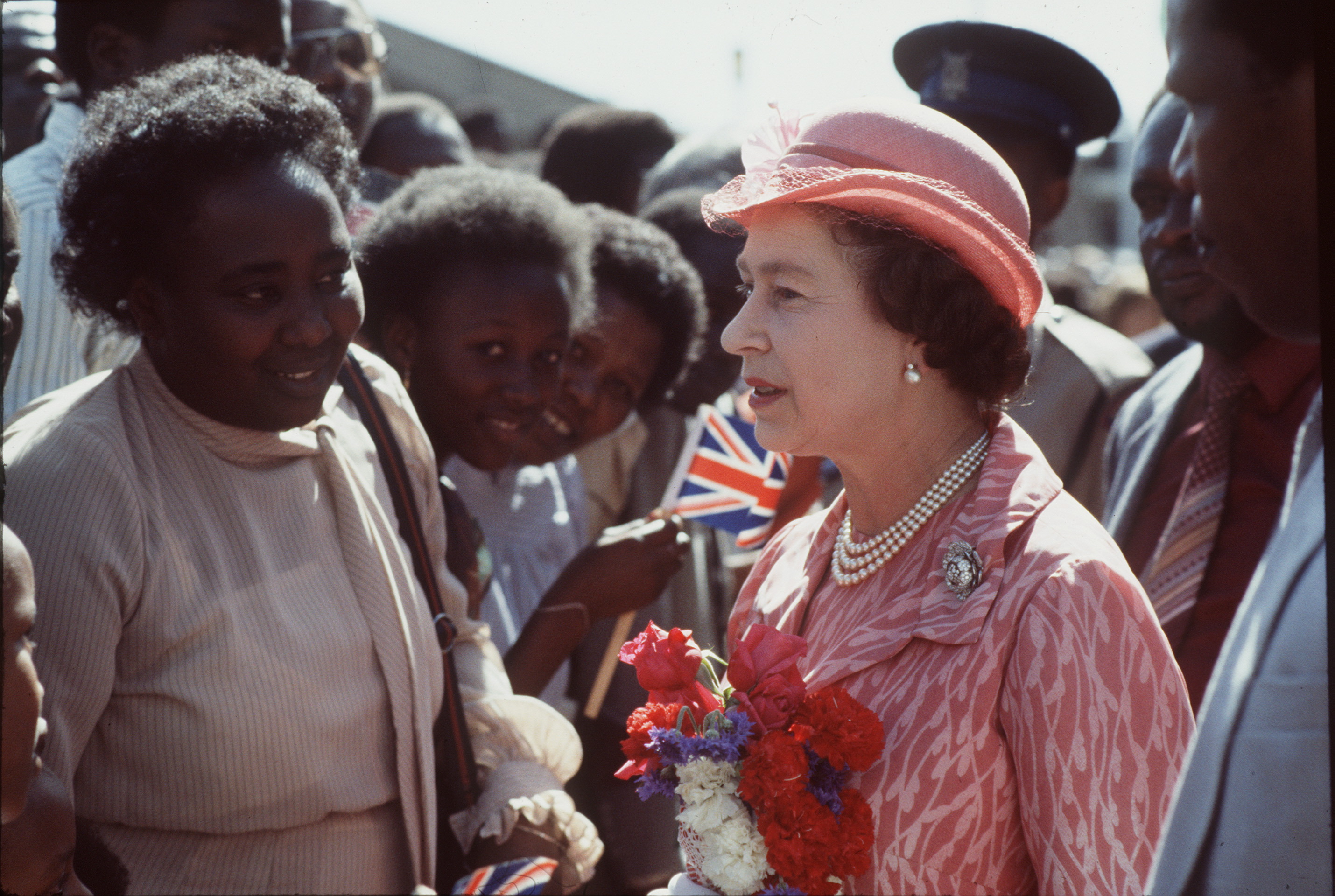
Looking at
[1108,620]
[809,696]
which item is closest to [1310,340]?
[1108,620]

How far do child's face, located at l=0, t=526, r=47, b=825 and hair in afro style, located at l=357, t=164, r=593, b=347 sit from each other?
2.39 m

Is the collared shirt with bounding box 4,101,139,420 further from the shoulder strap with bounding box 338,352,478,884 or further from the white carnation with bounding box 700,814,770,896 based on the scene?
the white carnation with bounding box 700,814,770,896

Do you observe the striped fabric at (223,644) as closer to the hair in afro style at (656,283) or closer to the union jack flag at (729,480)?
the union jack flag at (729,480)

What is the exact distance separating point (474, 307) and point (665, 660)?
1.98 metres

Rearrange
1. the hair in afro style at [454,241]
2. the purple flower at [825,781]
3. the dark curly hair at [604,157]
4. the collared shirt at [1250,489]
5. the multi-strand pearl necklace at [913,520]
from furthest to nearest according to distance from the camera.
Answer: the dark curly hair at [604,157]
the hair in afro style at [454,241]
the collared shirt at [1250,489]
the multi-strand pearl necklace at [913,520]
the purple flower at [825,781]

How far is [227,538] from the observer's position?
245 centimetres

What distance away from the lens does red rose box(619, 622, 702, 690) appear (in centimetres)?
216

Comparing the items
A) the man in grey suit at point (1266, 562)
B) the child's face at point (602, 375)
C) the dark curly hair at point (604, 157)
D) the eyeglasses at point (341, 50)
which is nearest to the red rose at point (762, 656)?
the man in grey suit at point (1266, 562)

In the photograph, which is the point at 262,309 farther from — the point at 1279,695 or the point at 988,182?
the point at 1279,695

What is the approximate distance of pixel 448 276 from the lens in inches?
154

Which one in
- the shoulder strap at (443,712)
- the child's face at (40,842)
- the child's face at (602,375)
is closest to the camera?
the child's face at (40,842)

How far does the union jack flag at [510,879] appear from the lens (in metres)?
2.55

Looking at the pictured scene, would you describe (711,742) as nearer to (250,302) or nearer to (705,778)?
(705,778)

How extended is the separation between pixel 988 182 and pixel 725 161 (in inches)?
170
